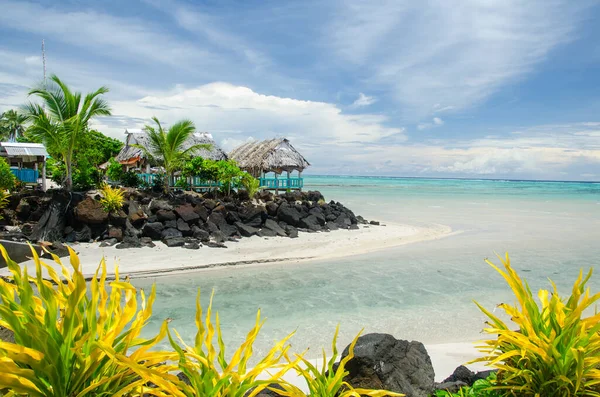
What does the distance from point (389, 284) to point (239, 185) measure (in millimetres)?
11748

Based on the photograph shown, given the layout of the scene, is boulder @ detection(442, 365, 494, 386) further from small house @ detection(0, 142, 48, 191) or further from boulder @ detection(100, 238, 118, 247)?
small house @ detection(0, 142, 48, 191)

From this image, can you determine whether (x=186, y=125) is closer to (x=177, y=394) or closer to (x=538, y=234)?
(x=538, y=234)

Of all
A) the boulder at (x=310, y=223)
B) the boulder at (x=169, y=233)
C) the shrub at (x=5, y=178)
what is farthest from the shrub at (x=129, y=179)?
the boulder at (x=310, y=223)

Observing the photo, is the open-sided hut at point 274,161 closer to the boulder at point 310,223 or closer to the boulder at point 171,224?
the boulder at point 310,223

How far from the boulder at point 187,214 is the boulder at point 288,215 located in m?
3.23

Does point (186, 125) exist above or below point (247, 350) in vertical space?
above

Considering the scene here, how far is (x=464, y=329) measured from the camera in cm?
573

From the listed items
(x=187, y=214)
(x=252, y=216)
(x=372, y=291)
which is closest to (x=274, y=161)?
(x=252, y=216)

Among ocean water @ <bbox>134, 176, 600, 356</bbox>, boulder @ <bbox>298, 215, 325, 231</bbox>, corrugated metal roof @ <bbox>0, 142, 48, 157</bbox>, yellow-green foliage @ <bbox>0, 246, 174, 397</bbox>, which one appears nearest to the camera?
yellow-green foliage @ <bbox>0, 246, 174, 397</bbox>

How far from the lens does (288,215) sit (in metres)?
14.8

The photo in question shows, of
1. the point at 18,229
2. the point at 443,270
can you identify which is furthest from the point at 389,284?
the point at 18,229

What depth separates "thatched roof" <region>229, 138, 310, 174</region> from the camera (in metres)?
24.6

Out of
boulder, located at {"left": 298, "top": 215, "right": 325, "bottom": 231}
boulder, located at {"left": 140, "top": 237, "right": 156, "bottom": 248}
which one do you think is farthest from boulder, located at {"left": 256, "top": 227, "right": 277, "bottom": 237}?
boulder, located at {"left": 140, "top": 237, "right": 156, "bottom": 248}

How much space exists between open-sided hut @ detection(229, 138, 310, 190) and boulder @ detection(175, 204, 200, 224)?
1141 cm
